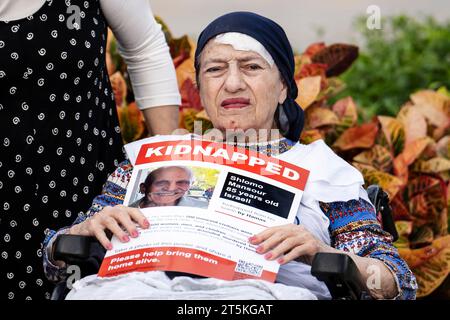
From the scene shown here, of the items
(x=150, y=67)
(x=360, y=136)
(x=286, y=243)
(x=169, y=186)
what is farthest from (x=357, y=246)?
(x=360, y=136)

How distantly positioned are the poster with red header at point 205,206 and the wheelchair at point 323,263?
0.32 feet

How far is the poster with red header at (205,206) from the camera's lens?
8.79ft

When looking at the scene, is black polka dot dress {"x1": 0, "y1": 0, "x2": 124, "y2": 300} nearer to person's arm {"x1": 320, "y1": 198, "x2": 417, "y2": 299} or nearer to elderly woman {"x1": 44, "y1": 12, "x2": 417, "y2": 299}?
elderly woman {"x1": 44, "y1": 12, "x2": 417, "y2": 299}

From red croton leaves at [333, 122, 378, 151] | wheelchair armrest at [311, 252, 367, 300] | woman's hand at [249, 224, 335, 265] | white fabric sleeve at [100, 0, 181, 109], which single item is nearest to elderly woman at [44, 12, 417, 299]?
woman's hand at [249, 224, 335, 265]

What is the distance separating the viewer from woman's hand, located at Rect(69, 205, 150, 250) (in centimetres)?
275

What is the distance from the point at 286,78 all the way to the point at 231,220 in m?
0.66

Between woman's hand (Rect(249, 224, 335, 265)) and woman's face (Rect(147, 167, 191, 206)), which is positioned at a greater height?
woman's face (Rect(147, 167, 191, 206))

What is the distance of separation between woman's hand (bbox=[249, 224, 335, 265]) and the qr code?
0.14 ft

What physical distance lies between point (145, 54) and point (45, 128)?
54 centimetres

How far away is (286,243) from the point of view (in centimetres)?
268

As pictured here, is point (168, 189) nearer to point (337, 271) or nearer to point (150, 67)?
point (337, 271)

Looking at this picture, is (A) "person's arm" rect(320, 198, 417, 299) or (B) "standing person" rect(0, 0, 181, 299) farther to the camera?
(B) "standing person" rect(0, 0, 181, 299)

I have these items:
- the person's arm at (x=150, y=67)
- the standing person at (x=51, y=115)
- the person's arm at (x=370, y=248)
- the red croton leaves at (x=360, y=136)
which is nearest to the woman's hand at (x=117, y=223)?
the standing person at (x=51, y=115)
